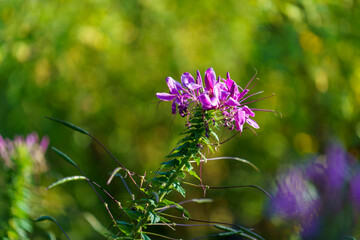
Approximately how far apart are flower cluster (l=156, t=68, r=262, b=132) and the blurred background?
1.60 metres

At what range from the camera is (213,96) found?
68 cm

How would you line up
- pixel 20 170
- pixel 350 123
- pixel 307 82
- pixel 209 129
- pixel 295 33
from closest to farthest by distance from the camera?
pixel 209 129 < pixel 20 170 < pixel 295 33 < pixel 350 123 < pixel 307 82

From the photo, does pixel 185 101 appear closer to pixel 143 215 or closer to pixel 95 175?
pixel 143 215

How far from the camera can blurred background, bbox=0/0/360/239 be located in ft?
7.66

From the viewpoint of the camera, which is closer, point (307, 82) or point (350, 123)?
point (350, 123)

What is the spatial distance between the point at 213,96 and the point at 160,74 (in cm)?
206

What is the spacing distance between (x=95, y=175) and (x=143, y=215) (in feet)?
6.98

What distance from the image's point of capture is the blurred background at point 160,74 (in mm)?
2334

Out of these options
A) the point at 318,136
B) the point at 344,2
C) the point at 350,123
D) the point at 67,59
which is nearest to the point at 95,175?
the point at 67,59

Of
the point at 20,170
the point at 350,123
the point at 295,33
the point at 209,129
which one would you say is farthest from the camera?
the point at 350,123

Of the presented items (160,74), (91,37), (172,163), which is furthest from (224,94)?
(160,74)

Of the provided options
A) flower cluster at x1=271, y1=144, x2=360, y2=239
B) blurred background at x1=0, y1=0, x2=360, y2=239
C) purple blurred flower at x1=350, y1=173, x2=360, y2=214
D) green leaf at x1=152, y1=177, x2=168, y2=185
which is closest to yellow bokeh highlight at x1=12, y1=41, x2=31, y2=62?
blurred background at x1=0, y1=0, x2=360, y2=239

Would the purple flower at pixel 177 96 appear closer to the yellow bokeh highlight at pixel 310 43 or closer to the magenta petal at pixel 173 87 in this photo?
the magenta petal at pixel 173 87

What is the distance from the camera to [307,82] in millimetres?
2701
